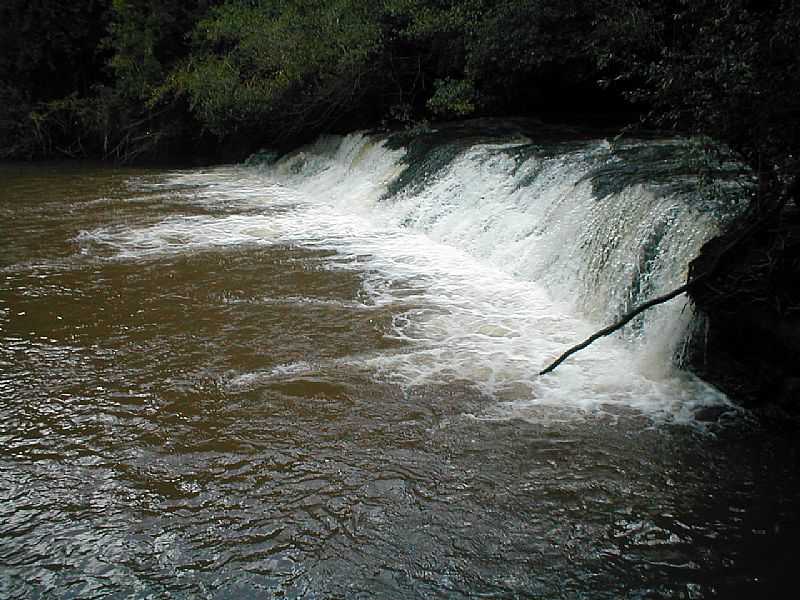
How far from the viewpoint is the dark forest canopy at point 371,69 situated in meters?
4.38

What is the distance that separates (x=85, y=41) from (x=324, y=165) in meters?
10.7

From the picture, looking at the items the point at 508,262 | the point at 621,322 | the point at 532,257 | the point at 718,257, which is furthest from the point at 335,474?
the point at 508,262

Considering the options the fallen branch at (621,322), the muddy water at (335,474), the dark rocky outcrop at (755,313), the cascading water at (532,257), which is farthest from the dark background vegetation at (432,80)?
the muddy water at (335,474)

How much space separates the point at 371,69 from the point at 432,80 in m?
1.24

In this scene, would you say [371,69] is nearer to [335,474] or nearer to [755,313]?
[755,313]

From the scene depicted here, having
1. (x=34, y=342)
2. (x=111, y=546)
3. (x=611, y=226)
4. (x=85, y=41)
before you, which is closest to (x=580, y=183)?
(x=611, y=226)

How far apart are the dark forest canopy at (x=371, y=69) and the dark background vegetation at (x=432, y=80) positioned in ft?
0.09

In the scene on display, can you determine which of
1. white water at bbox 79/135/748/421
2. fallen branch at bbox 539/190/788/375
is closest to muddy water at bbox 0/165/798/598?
white water at bbox 79/135/748/421

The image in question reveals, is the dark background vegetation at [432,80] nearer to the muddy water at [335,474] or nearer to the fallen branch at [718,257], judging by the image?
the fallen branch at [718,257]

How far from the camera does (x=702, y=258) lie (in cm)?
493

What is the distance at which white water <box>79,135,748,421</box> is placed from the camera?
5.04 metres

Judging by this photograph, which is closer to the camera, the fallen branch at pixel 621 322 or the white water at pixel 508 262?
the fallen branch at pixel 621 322

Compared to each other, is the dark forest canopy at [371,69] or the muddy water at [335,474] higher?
the dark forest canopy at [371,69]

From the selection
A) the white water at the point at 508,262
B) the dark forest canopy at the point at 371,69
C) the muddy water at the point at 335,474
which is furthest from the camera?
the white water at the point at 508,262
